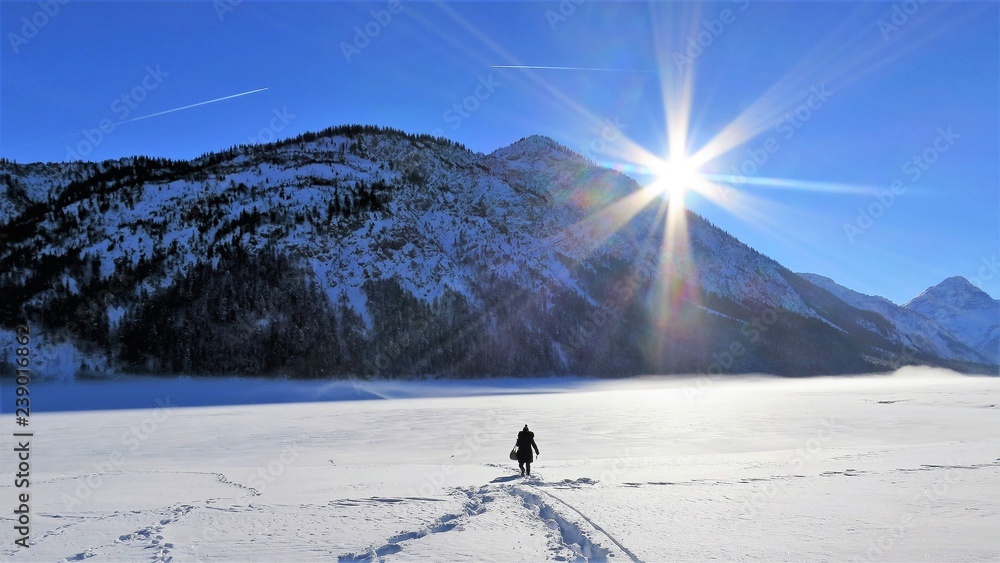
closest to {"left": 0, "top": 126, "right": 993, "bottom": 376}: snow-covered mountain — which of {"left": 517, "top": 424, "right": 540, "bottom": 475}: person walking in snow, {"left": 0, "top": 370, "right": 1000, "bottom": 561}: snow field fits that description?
{"left": 0, "top": 370, "right": 1000, "bottom": 561}: snow field

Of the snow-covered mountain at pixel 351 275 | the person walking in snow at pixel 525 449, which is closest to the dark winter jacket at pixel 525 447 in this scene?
the person walking in snow at pixel 525 449

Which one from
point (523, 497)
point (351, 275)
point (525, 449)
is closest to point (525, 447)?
point (525, 449)

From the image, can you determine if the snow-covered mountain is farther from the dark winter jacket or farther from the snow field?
the dark winter jacket

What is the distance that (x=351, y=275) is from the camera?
111250mm

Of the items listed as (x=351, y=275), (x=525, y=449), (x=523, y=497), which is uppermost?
(x=351, y=275)

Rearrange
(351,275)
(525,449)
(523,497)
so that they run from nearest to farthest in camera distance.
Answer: (523,497) < (525,449) < (351,275)

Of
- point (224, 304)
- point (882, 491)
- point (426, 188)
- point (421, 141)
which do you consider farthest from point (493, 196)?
point (882, 491)

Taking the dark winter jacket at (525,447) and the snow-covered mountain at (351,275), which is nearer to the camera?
the dark winter jacket at (525,447)

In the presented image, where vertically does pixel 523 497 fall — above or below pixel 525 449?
below

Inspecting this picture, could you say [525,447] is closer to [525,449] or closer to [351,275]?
[525,449]

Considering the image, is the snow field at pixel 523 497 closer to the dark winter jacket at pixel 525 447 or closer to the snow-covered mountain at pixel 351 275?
the dark winter jacket at pixel 525 447

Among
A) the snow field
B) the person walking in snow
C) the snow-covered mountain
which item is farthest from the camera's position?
the snow-covered mountain

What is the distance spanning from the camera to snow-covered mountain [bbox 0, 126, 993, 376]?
9831 cm

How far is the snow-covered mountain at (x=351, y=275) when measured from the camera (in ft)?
323
